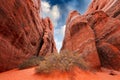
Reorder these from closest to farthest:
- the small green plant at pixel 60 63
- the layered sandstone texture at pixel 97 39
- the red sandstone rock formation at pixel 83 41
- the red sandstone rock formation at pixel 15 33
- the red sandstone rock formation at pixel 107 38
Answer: the small green plant at pixel 60 63, the red sandstone rock formation at pixel 15 33, the red sandstone rock formation at pixel 83 41, the layered sandstone texture at pixel 97 39, the red sandstone rock formation at pixel 107 38

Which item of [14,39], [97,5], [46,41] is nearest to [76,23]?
[46,41]

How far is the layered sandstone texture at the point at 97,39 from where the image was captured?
13928 millimetres

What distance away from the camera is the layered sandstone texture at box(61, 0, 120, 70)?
548 inches

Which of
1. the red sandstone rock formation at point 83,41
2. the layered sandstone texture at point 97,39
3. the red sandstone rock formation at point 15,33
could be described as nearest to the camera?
the red sandstone rock formation at point 15,33

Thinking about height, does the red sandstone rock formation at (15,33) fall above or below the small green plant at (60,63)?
above

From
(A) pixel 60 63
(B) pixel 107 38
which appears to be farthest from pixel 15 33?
(B) pixel 107 38

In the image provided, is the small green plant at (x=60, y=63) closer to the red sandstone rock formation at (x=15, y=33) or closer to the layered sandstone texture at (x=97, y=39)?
the layered sandstone texture at (x=97, y=39)

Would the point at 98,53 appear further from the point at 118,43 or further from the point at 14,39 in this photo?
the point at 14,39

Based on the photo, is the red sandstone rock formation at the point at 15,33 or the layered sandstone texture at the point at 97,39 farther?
the layered sandstone texture at the point at 97,39

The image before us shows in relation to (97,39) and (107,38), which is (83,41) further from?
(107,38)

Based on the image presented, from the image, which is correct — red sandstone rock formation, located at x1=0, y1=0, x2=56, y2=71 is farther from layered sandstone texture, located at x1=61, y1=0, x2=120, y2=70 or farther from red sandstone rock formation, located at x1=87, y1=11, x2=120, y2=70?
red sandstone rock formation, located at x1=87, y1=11, x2=120, y2=70

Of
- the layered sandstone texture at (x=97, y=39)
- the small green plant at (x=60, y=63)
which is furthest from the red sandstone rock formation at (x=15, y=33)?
the layered sandstone texture at (x=97, y=39)

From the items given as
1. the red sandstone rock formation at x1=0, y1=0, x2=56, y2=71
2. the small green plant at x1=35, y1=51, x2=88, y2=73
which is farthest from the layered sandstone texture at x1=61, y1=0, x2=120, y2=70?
the red sandstone rock formation at x1=0, y1=0, x2=56, y2=71

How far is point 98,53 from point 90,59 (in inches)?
73.8
